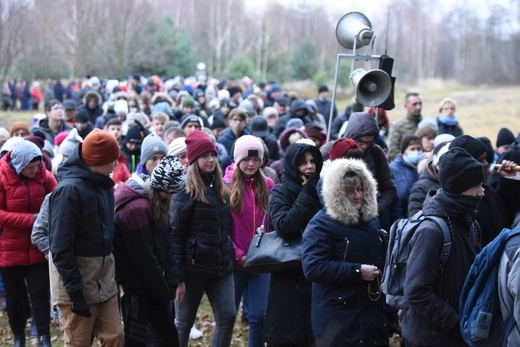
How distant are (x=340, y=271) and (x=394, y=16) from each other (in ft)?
265

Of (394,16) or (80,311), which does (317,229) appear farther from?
(394,16)

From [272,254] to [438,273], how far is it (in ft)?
5.09

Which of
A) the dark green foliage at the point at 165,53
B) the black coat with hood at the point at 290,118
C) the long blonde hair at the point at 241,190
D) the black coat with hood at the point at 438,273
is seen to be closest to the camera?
the black coat with hood at the point at 438,273

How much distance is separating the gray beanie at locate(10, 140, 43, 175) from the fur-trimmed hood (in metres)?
2.75

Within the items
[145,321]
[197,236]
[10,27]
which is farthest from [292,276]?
[10,27]

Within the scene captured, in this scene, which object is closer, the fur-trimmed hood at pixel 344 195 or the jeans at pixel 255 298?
the fur-trimmed hood at pixel 344 195

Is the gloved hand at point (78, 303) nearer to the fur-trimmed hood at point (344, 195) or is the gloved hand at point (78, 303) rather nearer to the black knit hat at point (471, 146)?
the fur-trimmed hood at point (344, 195)

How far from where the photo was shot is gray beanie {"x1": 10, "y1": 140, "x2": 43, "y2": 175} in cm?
599

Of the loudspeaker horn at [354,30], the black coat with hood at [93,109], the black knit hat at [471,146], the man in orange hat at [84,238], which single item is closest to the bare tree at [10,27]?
the black coat with hood at [93,109]

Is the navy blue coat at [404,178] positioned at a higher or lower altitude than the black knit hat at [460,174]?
lower

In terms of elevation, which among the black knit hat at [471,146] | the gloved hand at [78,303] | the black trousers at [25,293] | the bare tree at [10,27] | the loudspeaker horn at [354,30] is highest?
the bare tree at [10,27]

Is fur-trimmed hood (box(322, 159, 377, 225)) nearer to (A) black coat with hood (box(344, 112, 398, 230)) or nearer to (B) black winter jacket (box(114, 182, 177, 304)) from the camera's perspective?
(B) black winter jacket (box(114, 182, 177, 304))

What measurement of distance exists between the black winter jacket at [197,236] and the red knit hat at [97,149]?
99 cm

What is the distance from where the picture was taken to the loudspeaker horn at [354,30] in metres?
7.57
